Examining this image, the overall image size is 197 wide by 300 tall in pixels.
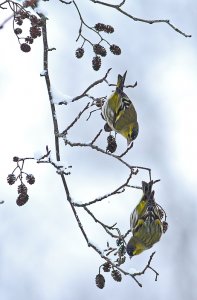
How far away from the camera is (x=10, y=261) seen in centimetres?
1052

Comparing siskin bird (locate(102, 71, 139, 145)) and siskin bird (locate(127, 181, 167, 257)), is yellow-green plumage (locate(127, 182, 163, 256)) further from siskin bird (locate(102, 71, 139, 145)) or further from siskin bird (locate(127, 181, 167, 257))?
siskin bird (locate(102, 71, 139, 145))

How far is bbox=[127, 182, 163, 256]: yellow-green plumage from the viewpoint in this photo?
3.98 metres

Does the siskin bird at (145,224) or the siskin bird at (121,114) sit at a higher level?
the siskin bird at (121,114)

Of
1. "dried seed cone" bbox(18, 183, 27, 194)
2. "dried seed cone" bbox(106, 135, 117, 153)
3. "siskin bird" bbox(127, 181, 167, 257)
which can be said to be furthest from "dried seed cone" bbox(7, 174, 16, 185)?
"siskin bird" bbox(127, 181, 167, 257)

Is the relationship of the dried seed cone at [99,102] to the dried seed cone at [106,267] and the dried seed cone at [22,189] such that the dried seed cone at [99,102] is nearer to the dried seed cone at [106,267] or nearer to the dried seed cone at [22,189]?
the dried seed cone at [22,189]

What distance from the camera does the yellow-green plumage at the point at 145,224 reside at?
3.98 m

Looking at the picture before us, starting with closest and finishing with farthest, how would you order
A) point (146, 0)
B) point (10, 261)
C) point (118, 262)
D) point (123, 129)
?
point (118, 262) → point (123, 129) → point (10, 261) → point (146, 0)

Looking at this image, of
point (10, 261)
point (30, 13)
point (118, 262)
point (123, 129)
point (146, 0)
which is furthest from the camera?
point (146, 0)

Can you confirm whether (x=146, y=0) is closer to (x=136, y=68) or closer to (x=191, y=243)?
(x=136, y=68)

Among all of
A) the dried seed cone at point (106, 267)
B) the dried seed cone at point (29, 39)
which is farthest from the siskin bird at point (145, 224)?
the dried seed cone at point (29, 39)

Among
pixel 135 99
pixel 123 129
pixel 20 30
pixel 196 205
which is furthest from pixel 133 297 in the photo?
pixel 20 30

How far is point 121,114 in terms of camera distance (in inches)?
166

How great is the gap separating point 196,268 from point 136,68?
160 inches

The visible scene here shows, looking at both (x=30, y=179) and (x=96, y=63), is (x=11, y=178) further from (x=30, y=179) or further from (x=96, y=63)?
(x=96, y=63)
